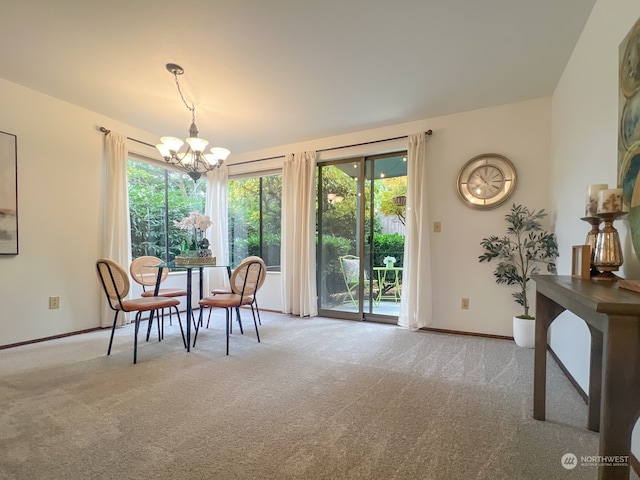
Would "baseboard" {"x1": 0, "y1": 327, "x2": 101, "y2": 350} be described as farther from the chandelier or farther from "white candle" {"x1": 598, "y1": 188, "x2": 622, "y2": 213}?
"white candle" {"x1": 598, "y1": 188, "x2": 622, "y2": 213}

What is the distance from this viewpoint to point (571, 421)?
5.61 ft

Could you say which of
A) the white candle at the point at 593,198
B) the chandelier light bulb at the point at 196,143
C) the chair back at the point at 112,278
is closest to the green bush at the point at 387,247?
the chandelier light bulb at the point at 196,143

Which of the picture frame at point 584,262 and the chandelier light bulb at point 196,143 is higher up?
the chandelier light bulb at point 196,143

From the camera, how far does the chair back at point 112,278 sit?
257 centimetres

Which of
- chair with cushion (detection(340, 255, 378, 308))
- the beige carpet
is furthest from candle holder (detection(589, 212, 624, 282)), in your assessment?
chair with cushion (detection(340, 255, 378, 308))

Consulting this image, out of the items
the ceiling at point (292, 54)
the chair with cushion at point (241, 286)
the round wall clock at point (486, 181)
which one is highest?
the ceiling at point (292, 54)

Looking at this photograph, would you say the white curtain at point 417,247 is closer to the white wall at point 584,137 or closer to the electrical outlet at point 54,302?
the white wall at point 584,137

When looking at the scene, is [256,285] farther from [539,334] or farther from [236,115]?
[539,334]

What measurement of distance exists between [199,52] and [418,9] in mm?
1656

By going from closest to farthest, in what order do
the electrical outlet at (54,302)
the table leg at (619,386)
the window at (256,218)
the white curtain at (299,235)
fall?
the table leg at (619,386), the electrical outlet at (54,302), the white curtain at (299,235), the window at (256,218)

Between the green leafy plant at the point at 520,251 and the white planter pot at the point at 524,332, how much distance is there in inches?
4.0

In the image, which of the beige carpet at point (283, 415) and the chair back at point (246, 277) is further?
the chair back at point (246, 277)

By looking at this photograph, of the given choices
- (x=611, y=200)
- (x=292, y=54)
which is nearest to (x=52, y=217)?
(x=292, y=54)

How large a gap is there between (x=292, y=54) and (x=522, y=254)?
300 centimetres
